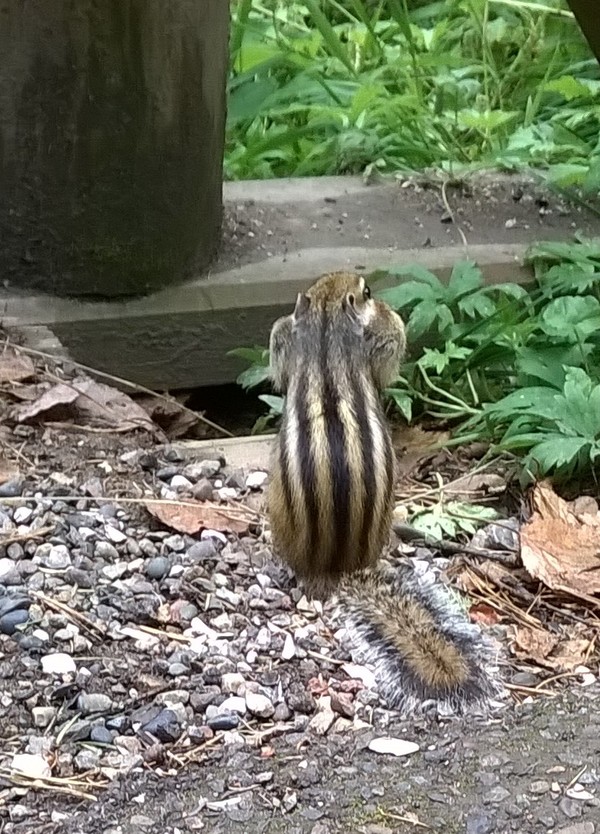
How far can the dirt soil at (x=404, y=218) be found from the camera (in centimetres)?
383

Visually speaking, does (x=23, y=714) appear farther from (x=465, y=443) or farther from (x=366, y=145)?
(x=366, y=145)

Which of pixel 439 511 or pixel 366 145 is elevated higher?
pixel 366 145

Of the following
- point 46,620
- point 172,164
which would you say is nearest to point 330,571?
point 46,620

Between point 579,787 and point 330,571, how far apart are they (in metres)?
0.69

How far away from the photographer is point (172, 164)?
340 centimetres

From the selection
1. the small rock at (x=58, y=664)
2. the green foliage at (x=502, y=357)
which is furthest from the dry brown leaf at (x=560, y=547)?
the small rock at (x=58, y=664)

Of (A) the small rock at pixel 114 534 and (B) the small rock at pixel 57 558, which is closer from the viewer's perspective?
(B) the small rock at pixel 57 558

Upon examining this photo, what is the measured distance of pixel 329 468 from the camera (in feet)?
7.99

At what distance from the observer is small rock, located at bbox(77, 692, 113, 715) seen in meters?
2.17

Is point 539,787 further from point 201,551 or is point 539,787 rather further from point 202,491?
point 202,491

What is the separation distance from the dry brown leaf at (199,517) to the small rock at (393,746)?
724 millimetres

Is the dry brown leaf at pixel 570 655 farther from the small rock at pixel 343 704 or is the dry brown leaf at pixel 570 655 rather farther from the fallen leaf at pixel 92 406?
the fallen leaf at pixel 92 406

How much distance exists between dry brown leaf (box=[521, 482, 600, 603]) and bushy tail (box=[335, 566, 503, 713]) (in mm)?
220

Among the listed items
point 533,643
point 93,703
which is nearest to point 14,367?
point 93,703
